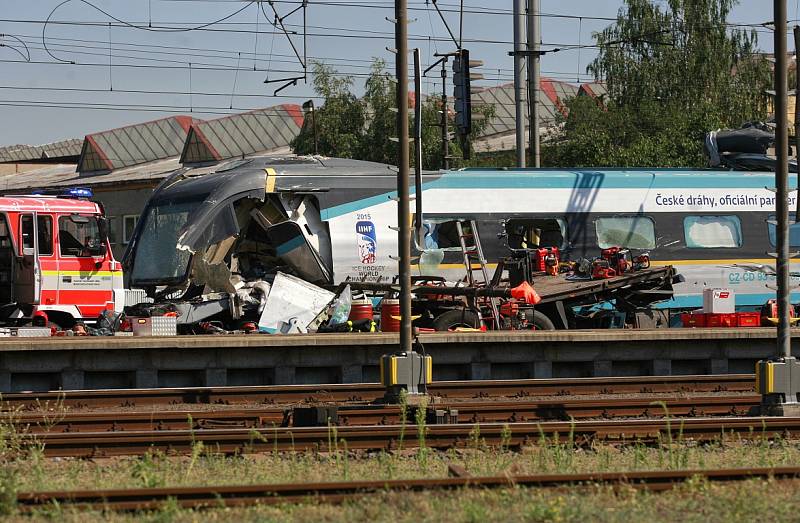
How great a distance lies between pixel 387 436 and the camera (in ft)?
38.0

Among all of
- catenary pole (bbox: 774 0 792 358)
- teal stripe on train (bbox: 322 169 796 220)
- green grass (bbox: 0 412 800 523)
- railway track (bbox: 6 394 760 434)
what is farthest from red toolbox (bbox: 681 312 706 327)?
green grass (bbox: 0 412 800 523)

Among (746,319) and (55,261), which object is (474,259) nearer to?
(746,319)

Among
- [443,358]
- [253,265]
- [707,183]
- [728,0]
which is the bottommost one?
[443,358]

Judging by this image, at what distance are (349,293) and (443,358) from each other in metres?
2.84

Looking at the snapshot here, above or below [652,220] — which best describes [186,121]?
above

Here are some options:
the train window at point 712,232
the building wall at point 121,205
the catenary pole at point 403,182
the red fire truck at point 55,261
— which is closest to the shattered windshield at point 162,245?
the red fire truck at point 55,261

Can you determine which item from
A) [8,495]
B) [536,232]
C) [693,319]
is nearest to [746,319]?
[693,319]

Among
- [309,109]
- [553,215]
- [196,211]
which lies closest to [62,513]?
[196,211]

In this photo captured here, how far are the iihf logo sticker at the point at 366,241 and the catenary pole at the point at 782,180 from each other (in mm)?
8322

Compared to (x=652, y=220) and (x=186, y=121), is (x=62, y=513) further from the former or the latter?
(x=186, y=121)

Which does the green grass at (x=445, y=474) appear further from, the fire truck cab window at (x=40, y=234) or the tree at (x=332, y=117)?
the tree at (x=332, y=117)

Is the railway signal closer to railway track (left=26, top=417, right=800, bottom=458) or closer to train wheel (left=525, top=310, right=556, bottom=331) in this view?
train wheel (left=525, top=310, right=556, bottom=331)

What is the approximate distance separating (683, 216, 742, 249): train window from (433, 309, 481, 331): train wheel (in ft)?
16.2

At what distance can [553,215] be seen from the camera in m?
21.8
